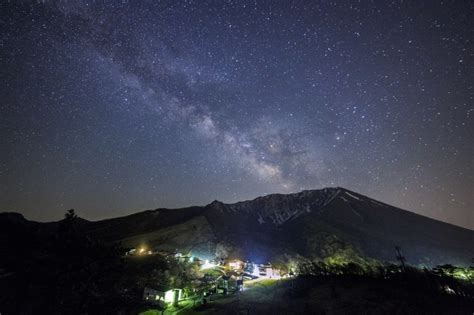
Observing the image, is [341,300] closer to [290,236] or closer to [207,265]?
[207,265]

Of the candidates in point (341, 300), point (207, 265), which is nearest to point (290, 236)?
point (207, 265)

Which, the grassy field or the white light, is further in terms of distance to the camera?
the white light

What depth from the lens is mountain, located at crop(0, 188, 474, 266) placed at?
111 m

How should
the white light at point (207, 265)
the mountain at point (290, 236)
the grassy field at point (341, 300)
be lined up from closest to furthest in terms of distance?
1. the grassy field at point (341, 300)
2. the white light at point (207, 265)
3. the mountain at point (290, 236)

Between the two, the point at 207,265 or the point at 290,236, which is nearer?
the point at 207,265

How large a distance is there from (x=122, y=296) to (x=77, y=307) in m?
10.2

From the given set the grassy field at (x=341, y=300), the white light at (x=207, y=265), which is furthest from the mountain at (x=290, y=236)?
the grassy field at (x=341, y=300)

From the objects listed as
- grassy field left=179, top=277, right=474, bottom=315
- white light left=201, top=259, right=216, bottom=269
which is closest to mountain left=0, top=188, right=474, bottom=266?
white light left=201, top=259, right=216, bottom=269

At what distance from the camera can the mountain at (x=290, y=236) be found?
11144 cm

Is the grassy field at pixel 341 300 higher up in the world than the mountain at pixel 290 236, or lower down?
lower down

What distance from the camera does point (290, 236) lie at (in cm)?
15838

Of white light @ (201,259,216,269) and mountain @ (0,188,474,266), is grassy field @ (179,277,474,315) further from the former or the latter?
mountain @ (0,188,474,266)

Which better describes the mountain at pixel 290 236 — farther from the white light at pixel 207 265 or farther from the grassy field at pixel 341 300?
the grassy field at pixel 341 300

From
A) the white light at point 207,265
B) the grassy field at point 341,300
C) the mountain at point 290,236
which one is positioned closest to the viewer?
the grassy field at point 341,300
